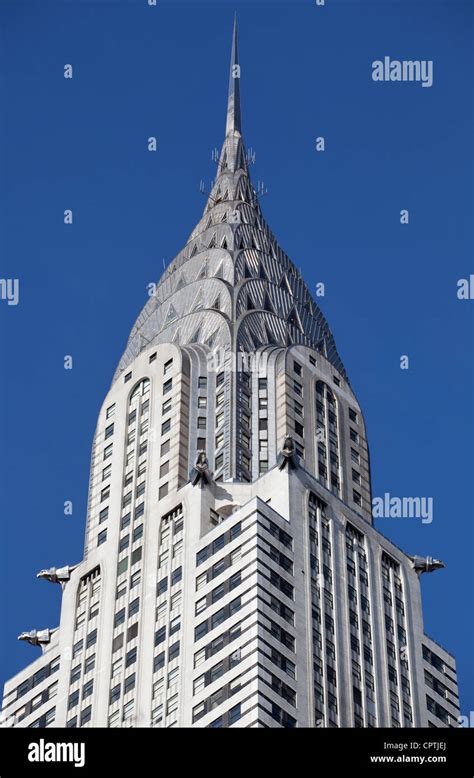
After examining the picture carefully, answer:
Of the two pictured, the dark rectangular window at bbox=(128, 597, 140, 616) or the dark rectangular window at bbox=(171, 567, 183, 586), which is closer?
the dark rectangular window at bbox=(171, 567, 183, 586)

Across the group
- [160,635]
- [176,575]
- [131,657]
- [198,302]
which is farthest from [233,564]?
[198,302]

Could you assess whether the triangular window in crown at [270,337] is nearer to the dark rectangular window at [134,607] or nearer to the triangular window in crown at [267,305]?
the triangular window in crown at [267,305]

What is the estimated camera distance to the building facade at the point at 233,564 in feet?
530

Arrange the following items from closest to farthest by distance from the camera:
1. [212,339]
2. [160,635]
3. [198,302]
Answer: [160,635], [212,339], [198,302]

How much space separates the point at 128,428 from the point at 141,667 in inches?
1170

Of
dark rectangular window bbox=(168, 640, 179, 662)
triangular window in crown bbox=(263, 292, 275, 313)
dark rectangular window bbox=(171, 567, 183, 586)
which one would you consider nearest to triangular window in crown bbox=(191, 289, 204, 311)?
triangular window in crown bbox=(263, 292, 275, 313)

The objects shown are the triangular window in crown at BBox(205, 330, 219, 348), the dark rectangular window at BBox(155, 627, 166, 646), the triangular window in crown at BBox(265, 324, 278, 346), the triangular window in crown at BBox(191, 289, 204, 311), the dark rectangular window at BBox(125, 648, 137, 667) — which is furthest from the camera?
the triangular window in crown at BBox(191, 289, 204, 311)

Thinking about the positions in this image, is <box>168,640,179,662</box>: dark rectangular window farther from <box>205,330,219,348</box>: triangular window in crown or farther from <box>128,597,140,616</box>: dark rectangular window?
<box>205,330,219,348</box>: triangular window in crown

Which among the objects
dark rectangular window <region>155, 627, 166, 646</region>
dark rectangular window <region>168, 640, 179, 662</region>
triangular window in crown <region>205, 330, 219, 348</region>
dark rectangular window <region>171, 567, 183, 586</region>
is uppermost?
triangular window in crown <region>205, 330, 219, 348</region>

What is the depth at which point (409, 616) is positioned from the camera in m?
178

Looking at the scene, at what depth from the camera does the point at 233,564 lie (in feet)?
548

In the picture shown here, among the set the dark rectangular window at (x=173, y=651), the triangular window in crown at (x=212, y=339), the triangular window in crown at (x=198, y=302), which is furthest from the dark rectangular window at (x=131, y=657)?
the triangular window in crown at (x=198, y=302)

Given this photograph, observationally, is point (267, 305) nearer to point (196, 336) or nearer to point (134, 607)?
point (196, 336)

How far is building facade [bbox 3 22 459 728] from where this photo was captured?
162 m
